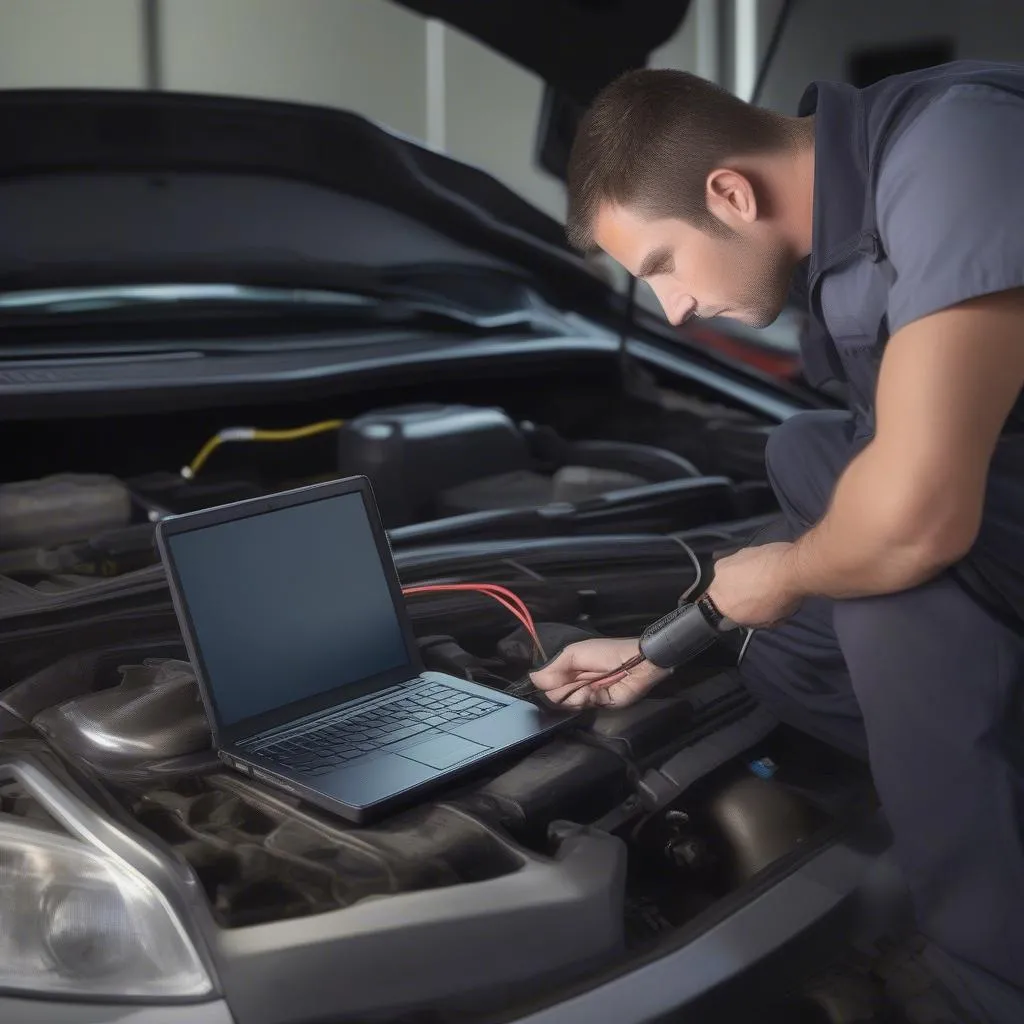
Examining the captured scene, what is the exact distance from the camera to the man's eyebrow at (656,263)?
1062 millimetres

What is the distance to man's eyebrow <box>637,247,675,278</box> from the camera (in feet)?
3.49

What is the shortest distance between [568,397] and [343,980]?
1300 millimetres

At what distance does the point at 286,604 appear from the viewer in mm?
1050

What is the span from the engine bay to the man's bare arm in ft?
0.74

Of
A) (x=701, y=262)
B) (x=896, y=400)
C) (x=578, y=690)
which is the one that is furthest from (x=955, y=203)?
(x=578, y=690)

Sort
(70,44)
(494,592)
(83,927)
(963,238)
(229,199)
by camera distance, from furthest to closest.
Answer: (229,199) < (70,44) < (494,592) < (963,238) < (83,927)

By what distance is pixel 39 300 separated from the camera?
Answer: 4.81 ft

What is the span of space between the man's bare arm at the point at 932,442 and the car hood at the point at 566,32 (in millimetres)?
1063

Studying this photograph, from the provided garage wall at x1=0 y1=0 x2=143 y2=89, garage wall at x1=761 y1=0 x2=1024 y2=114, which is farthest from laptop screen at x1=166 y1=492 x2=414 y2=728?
garage wall at x1=761 y1=0 x2=1024 y2=114

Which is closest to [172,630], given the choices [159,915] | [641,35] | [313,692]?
[313,692]

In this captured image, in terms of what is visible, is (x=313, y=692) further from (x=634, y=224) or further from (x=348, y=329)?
(x=348, y=329)

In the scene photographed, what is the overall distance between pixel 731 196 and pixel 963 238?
0.24m

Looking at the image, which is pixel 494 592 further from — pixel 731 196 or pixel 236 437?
pixel 236 437

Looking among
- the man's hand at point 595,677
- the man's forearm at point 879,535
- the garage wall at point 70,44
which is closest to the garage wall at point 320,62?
the garage wall at point 70,44
